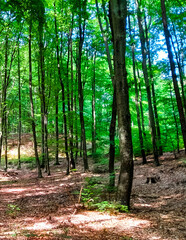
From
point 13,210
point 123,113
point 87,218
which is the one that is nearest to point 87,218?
point 87,218

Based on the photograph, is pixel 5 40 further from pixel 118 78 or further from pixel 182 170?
pixel 182 170

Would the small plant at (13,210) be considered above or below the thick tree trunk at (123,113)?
below

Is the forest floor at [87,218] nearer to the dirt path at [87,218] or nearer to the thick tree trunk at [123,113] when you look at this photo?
the dirt path at [87,218]

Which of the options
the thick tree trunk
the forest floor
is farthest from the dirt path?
the thick tree trunk

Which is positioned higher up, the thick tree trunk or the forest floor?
the thick tree trunk

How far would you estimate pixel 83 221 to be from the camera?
4.67 meters

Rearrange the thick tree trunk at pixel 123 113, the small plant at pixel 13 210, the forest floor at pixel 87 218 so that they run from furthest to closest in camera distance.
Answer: the small plant at pixel 13 210
the thick tree trunk at pixel 123 113
the forest floor at pixel 87 218

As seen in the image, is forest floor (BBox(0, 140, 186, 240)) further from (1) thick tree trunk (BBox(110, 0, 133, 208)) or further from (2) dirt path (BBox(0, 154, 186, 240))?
(1) thick tree trunk (BBox(110, 0, 133, 208))

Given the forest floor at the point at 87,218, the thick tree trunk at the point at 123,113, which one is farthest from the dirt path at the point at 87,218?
the thick tree trunk at the point at 123,113

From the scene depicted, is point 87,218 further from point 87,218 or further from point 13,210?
point 13,210

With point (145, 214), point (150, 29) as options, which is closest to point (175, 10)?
point (150, 29)

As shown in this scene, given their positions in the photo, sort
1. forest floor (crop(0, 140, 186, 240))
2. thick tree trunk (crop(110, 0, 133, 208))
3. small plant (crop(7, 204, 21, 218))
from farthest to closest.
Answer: small plant (crop(7, 204, 21, 218)) → thick tree trunk (crop(110, 0, 133, 208)) → forest floor (crop(0, 140, 186, 240))

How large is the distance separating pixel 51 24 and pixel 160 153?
1529 centimetres

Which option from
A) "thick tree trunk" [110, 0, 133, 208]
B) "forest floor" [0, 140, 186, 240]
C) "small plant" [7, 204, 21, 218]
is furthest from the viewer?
"small plant" [7, 204, 21, 218]
